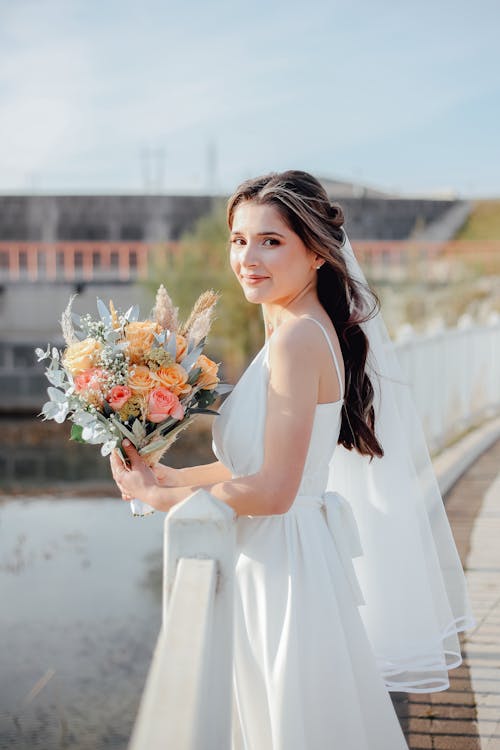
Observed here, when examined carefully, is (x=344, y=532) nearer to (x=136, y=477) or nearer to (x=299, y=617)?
(x=299, y=617)

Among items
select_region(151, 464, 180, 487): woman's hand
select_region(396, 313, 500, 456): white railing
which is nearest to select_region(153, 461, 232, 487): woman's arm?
select_region(151, 464, 180, 487): woman's hand

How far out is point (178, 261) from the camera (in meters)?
20.3

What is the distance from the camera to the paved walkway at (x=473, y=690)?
269 cm

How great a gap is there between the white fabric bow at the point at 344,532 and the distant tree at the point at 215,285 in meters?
15.2

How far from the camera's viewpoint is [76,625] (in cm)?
574

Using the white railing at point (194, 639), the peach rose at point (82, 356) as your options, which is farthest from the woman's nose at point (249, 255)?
the white railing at point (194, 639)

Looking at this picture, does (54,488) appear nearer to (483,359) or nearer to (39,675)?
(483,359)

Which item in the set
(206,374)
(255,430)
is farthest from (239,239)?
(255,430)

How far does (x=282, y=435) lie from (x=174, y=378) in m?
0.26

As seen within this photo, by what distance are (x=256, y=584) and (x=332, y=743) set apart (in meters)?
0.37

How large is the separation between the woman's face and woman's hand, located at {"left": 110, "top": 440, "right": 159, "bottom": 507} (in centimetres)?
43

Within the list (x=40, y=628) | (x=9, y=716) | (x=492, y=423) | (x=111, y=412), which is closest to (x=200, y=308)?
(x=111, y=412)

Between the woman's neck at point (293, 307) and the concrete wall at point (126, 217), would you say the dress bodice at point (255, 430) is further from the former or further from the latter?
the concrete wall at point (126, 217)

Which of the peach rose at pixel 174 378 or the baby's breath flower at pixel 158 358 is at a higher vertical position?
the baby's breath flower at pixel 158 358
